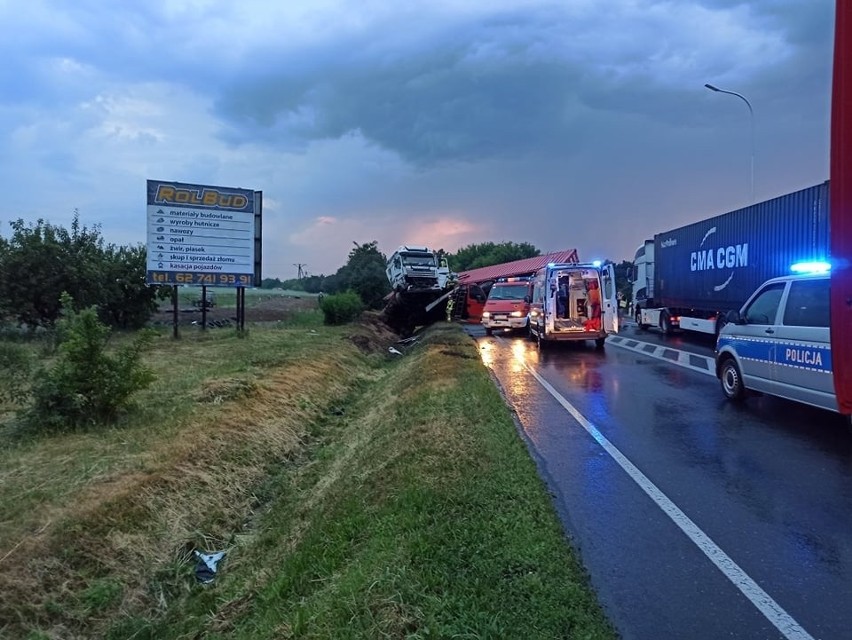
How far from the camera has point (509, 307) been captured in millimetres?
24094

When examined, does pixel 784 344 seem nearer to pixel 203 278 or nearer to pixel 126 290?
pixel 203 278

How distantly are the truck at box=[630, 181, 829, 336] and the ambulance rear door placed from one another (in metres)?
2.88

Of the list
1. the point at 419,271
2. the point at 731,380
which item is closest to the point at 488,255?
the point at 419,271

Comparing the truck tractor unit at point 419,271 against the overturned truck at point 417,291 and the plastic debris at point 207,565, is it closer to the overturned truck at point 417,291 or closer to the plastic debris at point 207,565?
the overturned truck at point 417,291

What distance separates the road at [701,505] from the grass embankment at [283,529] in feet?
1.40

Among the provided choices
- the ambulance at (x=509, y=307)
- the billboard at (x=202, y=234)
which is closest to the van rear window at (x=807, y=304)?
the ambulance at (x=509, y=307)

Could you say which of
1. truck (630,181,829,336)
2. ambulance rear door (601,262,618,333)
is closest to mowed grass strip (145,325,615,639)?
ambulance rear door (601,262,618,333)

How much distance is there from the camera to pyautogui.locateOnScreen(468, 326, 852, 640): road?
371 centimetres

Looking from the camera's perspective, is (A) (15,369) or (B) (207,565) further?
(A) (15,369)

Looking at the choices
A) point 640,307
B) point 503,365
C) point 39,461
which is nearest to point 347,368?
point 503,365

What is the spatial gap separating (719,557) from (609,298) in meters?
13.7

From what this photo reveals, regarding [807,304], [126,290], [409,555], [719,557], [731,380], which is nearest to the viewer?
[409,555]

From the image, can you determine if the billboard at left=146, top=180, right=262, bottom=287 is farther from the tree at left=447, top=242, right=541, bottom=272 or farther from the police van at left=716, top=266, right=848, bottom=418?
the tree at left=447, top=242, right=541, bottom=272

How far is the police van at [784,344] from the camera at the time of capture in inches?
301
